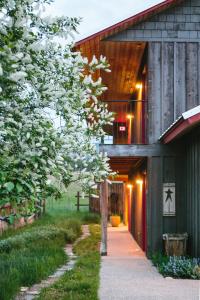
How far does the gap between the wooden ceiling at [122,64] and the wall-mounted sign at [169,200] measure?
12.2 ft

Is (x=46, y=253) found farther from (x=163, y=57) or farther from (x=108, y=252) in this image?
(x=163, y=57)

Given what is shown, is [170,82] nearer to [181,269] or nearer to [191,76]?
[191,76]

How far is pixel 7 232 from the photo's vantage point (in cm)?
1784

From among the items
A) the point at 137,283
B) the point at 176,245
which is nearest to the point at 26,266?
the point at 137,283

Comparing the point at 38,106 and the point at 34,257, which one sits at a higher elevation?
the point at 38,106

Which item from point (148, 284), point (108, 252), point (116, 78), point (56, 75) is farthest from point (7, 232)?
point (56, 75)

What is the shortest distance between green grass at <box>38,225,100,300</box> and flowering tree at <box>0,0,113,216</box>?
1.99 metres

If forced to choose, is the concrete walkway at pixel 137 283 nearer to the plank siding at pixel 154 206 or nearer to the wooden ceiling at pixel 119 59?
the plank siding at pixel 154 206

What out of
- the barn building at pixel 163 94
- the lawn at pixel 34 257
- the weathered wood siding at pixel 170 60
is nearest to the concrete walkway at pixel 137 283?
the lawn at pixel 34 257

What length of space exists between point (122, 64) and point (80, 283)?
7.86 metres

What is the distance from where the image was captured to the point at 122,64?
48.8ft

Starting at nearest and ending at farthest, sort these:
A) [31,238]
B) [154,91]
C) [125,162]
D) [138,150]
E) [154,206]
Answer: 1. [154,206]
2. [138,150]
3. [154,91]
4. [31,238]
5. [125,162]

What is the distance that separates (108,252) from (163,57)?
5.39m

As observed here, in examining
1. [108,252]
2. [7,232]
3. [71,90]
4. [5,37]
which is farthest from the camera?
[7,232]
